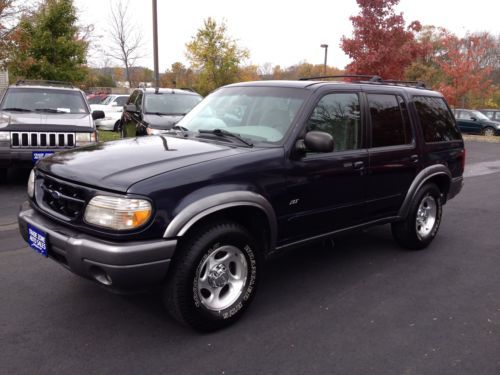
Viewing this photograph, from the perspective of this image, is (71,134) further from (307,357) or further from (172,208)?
(307,357)

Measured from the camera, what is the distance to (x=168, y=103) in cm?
1035

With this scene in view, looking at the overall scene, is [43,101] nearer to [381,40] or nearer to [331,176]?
[331,176]

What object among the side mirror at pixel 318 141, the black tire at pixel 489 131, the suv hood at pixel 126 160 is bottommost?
the black tire at pixel 489 131

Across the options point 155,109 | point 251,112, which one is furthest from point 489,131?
point 251,112

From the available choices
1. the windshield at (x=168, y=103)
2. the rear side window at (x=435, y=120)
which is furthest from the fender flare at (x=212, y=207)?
the windshield at (x=168, y=103)

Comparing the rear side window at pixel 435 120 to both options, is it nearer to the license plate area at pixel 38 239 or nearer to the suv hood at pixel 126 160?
the suv hood at pixel 126 160

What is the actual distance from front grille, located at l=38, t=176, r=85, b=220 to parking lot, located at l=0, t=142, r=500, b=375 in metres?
0.84

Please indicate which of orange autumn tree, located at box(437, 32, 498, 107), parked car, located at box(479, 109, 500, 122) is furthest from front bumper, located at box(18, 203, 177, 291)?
parked car, located at box(479, 109, 500, 122)

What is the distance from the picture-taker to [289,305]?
3.78 meters

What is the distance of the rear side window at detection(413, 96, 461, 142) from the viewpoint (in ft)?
16.6

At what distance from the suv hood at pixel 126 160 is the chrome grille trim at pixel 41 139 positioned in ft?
12.7

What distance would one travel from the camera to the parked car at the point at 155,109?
9328 millimetres

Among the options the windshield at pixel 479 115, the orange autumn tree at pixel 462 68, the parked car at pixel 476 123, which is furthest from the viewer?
the windshield at pixel 479 115

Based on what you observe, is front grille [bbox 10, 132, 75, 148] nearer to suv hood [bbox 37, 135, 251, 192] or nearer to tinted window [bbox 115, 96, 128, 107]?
suv hood [bbox 37, 135, 251, 192]
